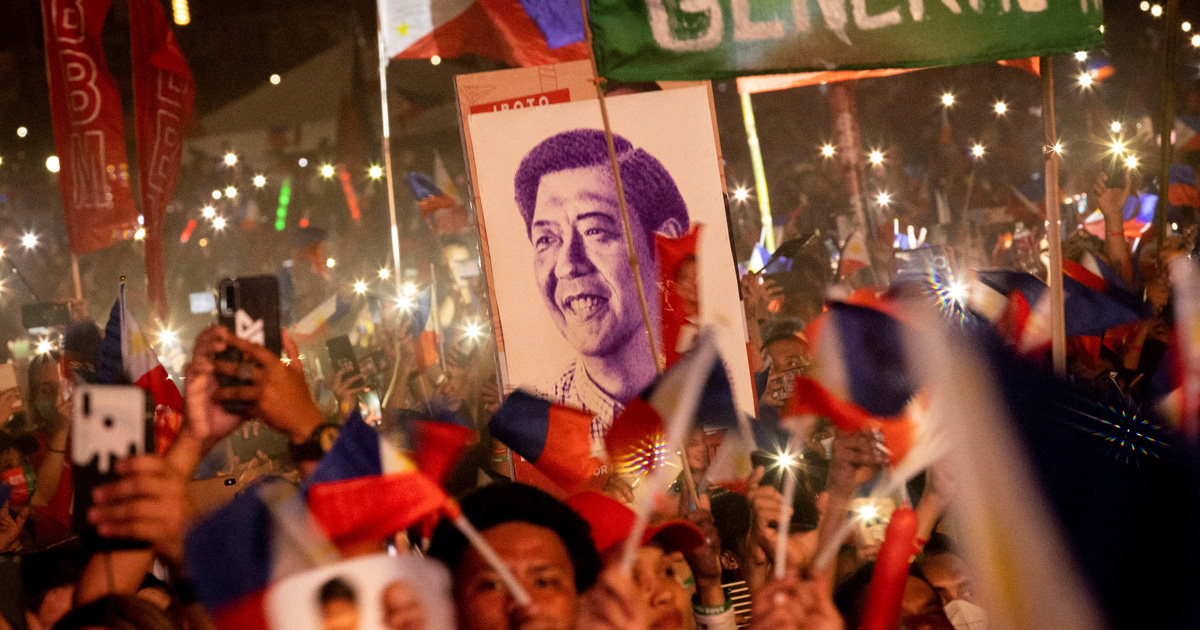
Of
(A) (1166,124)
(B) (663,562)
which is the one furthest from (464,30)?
(A) (1166,124)

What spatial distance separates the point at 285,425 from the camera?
2266mm

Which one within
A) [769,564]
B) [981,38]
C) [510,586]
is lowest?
[769,564]

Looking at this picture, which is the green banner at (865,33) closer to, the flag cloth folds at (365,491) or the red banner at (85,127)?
the flag cloth folds at (365,491)

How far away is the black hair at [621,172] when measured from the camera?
154 inches

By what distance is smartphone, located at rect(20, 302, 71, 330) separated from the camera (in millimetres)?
8938

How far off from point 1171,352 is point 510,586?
169 cm

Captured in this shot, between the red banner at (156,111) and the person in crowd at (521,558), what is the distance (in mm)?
3844

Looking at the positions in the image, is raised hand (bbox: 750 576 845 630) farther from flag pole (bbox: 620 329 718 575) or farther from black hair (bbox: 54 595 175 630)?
black hair (bbox: 54 595 175 630)

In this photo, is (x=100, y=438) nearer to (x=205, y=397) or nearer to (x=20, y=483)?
(x=205, y=397)

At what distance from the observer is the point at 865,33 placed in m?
3.24

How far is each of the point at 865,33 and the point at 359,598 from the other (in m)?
2.41

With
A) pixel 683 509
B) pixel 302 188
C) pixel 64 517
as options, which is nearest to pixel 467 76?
pixel 683 509

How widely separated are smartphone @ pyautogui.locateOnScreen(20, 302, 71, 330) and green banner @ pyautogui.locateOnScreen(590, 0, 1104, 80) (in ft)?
→ 25.5

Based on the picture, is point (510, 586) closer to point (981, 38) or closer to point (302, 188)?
point (981, 38)
